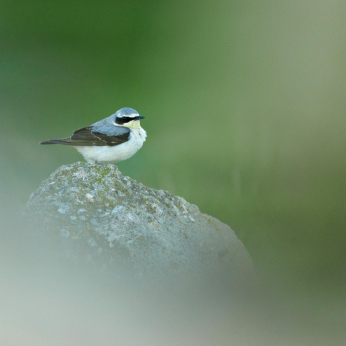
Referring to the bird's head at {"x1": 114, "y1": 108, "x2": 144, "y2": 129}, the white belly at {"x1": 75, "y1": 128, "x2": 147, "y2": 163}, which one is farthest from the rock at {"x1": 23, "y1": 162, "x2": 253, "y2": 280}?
the bird's head at {"x1": 114, "y1": 108, "x2": 144, "y2": 129}

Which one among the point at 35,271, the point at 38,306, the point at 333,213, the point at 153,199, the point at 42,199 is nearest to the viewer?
the point at 38,306

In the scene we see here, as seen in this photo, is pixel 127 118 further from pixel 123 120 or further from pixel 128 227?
pixel 128 227

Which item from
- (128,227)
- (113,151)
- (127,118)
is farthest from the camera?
(127,118)

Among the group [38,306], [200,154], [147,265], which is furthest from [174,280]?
[200,154]

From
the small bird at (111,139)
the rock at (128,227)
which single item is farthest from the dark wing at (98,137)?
the rock at (128,227)

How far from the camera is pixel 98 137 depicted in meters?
2.51

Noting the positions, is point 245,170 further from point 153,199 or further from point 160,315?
point 160,315

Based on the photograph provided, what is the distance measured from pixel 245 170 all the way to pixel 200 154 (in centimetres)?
41

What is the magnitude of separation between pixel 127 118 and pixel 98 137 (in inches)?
8.6

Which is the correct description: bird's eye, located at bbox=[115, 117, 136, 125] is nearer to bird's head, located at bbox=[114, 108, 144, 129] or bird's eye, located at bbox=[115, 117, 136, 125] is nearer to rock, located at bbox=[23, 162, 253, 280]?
bird's head, located at bbox=[114, 108, 144, 129]

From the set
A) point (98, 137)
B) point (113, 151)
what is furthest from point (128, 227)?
point (98, 137)

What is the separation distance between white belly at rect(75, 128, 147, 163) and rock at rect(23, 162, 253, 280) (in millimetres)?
571

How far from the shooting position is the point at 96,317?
1023 millimetres

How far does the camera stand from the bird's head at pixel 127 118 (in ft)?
8.45
